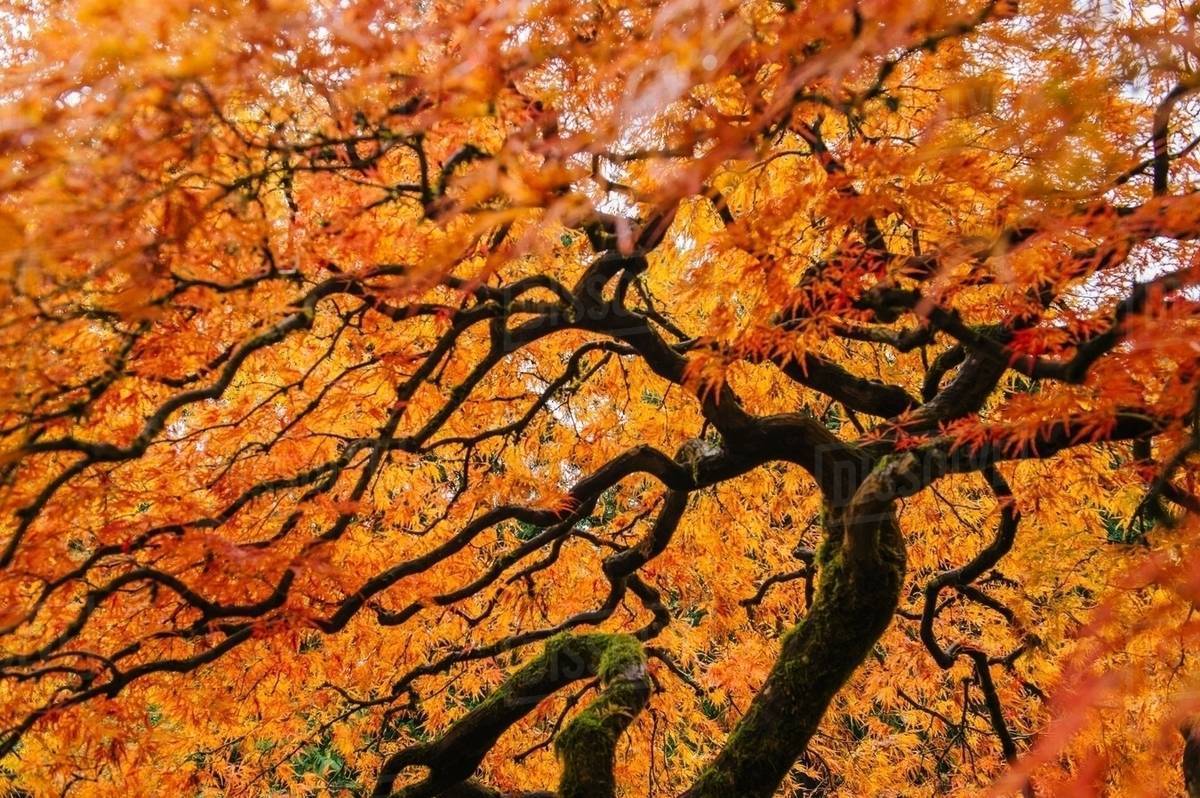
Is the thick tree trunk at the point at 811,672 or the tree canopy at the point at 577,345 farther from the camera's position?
the thick tree trunk at the point at 811,672

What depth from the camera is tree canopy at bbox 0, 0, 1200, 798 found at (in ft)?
5.15

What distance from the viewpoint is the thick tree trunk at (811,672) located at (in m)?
2.55

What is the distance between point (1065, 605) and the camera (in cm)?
348

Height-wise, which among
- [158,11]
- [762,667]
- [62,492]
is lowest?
Answer: [62,492]

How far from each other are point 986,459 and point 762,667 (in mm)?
2400

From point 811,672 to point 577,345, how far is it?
1.75 m

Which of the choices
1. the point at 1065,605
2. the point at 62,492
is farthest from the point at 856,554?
the point at 62,492

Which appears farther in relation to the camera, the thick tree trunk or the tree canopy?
the thick tree trunk

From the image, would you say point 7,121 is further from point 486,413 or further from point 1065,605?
point 1065,605

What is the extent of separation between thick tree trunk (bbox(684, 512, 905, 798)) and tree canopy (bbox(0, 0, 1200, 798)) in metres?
0.01

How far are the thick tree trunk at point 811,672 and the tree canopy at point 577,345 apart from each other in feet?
0.04

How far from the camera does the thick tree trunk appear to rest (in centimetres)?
255

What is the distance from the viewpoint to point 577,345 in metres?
3.86

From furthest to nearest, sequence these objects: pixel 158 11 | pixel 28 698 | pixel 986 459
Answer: pixel 28 698
pixel 986 459
pixel 158 11
